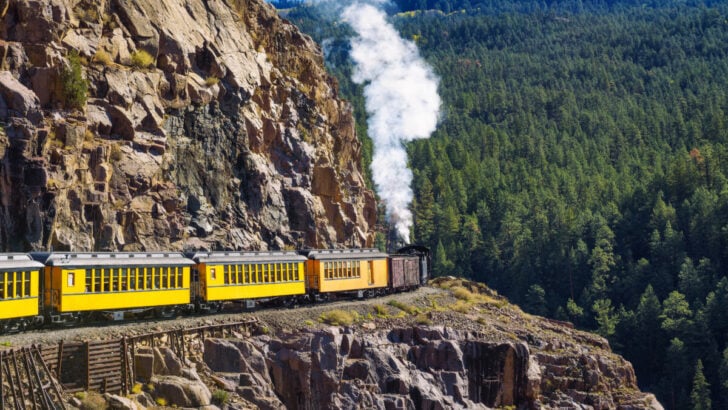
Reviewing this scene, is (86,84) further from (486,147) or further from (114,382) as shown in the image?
(486,147)

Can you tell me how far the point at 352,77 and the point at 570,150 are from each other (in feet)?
178

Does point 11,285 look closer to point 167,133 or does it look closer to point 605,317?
point 167,133

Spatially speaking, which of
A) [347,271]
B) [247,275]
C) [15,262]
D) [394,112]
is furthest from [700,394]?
[394,112]

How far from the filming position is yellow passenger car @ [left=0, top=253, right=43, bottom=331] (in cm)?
3144

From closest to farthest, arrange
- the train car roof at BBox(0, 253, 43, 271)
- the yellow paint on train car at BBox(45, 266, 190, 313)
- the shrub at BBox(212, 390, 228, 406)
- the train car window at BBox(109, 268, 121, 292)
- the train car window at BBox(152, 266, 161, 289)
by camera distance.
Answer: the train car roof at BBox(0, 253, 43, 271), the shrub at BBox(212, 390, 228, 406), the yellow paint on train car at BBox(45, 266, 190, 313), the train car window at BBox(109, 268, 121, 292), the train car window at BBox(152, 266, 161, 289)

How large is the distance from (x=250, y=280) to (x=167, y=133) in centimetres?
1506

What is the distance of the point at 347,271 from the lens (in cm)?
5228

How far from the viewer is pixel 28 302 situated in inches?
1289

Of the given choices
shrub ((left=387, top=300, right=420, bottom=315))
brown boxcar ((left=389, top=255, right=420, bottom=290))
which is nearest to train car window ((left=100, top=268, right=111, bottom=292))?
shrub ((left=387, top=300, right=420, bottom=315))

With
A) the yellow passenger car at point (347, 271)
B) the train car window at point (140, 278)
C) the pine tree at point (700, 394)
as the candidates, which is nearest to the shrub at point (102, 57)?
the yellow passenger car at point (347, 271)

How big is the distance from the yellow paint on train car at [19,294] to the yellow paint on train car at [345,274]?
17607mm

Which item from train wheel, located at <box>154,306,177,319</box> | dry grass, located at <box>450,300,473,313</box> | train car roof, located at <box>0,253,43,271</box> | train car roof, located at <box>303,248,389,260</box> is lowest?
dry grass, located at <box>450,300,473,313</box>

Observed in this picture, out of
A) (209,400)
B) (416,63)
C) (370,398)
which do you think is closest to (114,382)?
(209,400)

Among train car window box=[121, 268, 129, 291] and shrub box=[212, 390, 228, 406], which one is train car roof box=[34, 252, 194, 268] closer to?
train car window box=[121, 268, 129, 291]
